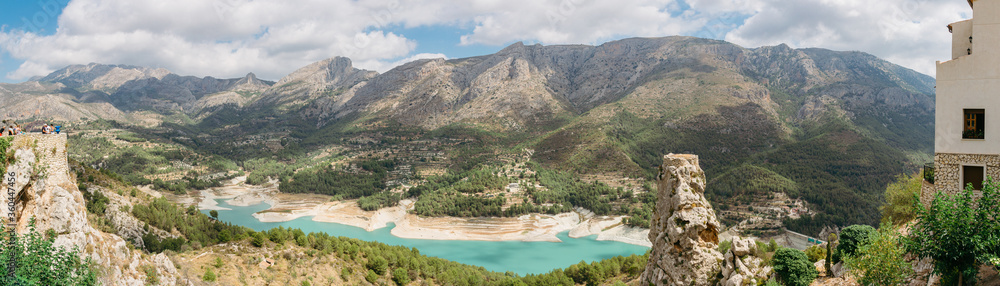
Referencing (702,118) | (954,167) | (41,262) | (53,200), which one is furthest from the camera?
(702,118)

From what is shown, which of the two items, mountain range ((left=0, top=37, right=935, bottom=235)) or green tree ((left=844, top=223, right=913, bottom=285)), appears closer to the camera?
green tree ((left=844, top=223, right=913, bottom=285))

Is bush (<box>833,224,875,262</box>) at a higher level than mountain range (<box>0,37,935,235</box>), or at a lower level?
lower

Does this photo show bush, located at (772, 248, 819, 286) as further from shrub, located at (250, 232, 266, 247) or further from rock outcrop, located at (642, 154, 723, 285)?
shrub, located at (250, 232, 266, 247)

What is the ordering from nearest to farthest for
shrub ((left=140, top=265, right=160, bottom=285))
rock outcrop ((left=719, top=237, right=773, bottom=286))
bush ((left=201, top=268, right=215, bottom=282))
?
rock outcrop ((left=719, top=237, right=773, bottom=286)) < shrub ((left=140, top=265, right=160, bottom=285)) < bush ((left=201, top=268, right=215, bottom=282))

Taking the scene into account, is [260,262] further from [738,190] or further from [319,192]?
[319,192]

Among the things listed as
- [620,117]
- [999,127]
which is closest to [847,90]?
[620,117]

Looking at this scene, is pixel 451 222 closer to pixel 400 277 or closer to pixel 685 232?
pixel 400 277

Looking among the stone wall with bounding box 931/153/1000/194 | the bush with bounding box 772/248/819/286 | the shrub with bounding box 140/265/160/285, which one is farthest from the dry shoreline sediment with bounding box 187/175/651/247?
the shrub with bounding box 140/265/160/285

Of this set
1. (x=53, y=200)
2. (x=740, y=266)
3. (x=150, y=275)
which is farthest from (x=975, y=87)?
(x=150, y=275)
